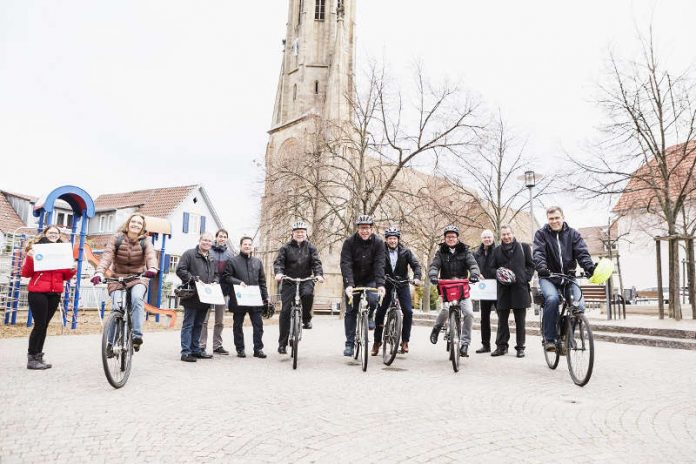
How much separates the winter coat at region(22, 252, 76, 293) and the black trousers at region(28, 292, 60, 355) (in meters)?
0.07

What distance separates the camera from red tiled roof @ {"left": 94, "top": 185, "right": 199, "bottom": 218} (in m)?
37.2

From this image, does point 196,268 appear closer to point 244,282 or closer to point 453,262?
point 244,282

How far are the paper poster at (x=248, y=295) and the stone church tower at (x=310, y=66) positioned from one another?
37710mm

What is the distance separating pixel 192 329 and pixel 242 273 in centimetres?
117

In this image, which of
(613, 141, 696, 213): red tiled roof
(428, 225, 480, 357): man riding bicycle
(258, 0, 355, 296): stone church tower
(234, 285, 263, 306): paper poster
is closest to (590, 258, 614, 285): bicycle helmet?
(428, 225, 480, 357): man riding bicycle

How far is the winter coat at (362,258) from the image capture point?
7371 millimetres

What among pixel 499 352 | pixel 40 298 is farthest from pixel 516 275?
pixel 40 298

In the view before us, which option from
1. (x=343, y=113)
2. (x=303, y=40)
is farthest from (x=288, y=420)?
(x=303, y=40)

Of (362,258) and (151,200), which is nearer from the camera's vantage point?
(362,258)

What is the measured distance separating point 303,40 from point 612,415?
5170cm

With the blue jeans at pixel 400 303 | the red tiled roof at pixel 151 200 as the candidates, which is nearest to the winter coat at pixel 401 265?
the blue jeans at pixel 400 303

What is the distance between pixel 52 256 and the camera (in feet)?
21.3

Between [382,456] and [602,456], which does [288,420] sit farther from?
[602,456]

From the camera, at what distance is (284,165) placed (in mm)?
23391
